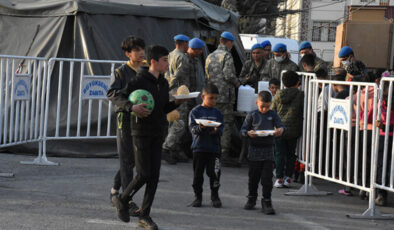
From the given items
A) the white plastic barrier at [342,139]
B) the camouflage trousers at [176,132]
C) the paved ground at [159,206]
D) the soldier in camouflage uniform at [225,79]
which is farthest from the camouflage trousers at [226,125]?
the white plastic barrier at [342,139]

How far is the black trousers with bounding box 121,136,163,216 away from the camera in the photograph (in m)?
6.57

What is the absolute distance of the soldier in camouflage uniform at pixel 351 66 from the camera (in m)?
10.0

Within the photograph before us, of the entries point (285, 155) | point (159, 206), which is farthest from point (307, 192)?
Answer: point (159, 206)

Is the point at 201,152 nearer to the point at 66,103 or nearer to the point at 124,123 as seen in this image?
the point at 124,123

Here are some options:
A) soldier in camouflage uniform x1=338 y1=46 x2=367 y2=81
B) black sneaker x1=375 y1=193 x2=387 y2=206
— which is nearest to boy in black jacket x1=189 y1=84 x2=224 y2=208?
black sneaker x1=375 y1=193 x2=387 y2=206

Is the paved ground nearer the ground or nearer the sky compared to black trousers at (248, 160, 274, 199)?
nearer the ground

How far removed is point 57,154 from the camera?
11.5 m

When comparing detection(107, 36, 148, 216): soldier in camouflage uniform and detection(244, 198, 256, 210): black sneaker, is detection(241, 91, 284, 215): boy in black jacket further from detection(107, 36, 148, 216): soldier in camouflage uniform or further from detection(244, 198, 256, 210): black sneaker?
detection(107, 36, 148, 216): soldier in camouflage uniform

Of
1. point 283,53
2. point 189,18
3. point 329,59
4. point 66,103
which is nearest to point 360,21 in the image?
point 283,53

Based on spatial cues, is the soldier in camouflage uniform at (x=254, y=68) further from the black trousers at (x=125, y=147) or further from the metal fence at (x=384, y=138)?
the black trousers at (x=125, y=147)

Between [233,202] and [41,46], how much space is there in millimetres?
5641

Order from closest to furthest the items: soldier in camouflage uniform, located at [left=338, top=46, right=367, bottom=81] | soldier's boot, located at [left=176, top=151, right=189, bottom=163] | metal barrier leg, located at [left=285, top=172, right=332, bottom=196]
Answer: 1. metal barrier leg, located at [left=285, top=172, right=332, bottom=196]
2. soldier in camouflage uniform, located at [left=338, top=46, right=367, bottom=81]
3. soldier's boot, located at [left=176, top=151, right=189, bottom=163]

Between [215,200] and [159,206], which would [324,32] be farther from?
[159,206]

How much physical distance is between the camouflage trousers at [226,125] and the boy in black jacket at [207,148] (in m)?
3.25
